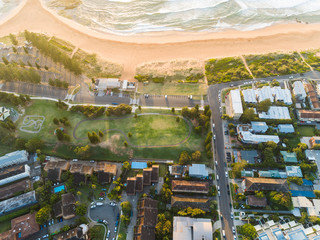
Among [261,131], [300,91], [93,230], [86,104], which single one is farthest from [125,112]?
[300,91]

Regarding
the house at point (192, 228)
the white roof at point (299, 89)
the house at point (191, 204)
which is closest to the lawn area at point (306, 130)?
the white roof at point (299, 89)

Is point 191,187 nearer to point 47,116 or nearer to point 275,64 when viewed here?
point 47,116

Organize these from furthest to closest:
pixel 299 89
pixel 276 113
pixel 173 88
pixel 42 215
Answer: pixel 173 88
pixel 299 89
pixel 276 113
pixel 42 215

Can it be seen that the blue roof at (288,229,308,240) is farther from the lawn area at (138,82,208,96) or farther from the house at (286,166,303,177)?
the lawn area at (138,82,208,96)

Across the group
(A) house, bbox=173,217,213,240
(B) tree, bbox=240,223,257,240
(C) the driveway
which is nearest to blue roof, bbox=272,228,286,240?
(B) tree, bbox=240,223,257,240

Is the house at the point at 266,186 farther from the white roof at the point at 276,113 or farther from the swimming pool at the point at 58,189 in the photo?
the swimming pool at the point at 58,189

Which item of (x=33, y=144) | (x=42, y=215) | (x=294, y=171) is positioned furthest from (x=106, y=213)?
(x=294, y=171)
